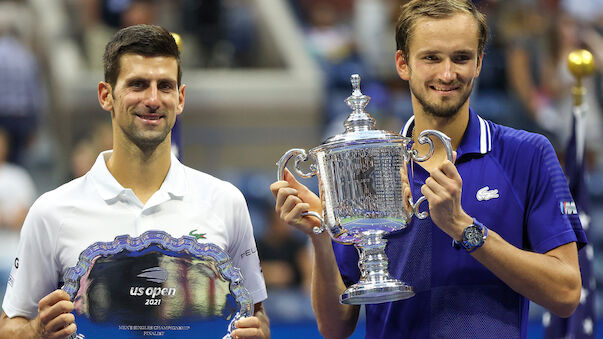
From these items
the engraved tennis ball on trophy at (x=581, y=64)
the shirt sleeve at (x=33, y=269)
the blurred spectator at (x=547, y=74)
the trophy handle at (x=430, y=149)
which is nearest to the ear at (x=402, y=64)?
the trophy handle at (x=430, y=149)

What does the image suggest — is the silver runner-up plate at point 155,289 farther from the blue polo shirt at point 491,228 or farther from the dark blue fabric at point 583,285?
the dark blue fabric at point 583,285

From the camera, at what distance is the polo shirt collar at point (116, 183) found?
277 centimetres

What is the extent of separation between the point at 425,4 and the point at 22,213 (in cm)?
555

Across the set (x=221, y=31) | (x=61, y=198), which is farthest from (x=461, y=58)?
(x=221, y=31)

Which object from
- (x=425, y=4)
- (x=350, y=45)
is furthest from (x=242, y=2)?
(x=425, y=4)

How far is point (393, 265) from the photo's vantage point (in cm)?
280

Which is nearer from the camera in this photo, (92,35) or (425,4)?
(425,4)

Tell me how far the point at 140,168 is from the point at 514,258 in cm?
109

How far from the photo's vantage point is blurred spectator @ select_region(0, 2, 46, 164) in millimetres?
8391

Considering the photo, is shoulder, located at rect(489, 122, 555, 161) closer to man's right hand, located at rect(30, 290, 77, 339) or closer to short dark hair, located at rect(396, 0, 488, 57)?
short dark hair, located at rect(396, 0, 488, 57)

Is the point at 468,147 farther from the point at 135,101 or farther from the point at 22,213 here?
the point at 22,213

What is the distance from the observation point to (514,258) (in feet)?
8.39

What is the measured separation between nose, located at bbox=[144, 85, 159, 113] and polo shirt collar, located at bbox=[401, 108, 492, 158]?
750 mm

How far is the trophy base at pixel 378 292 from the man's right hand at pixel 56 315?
727 mm
